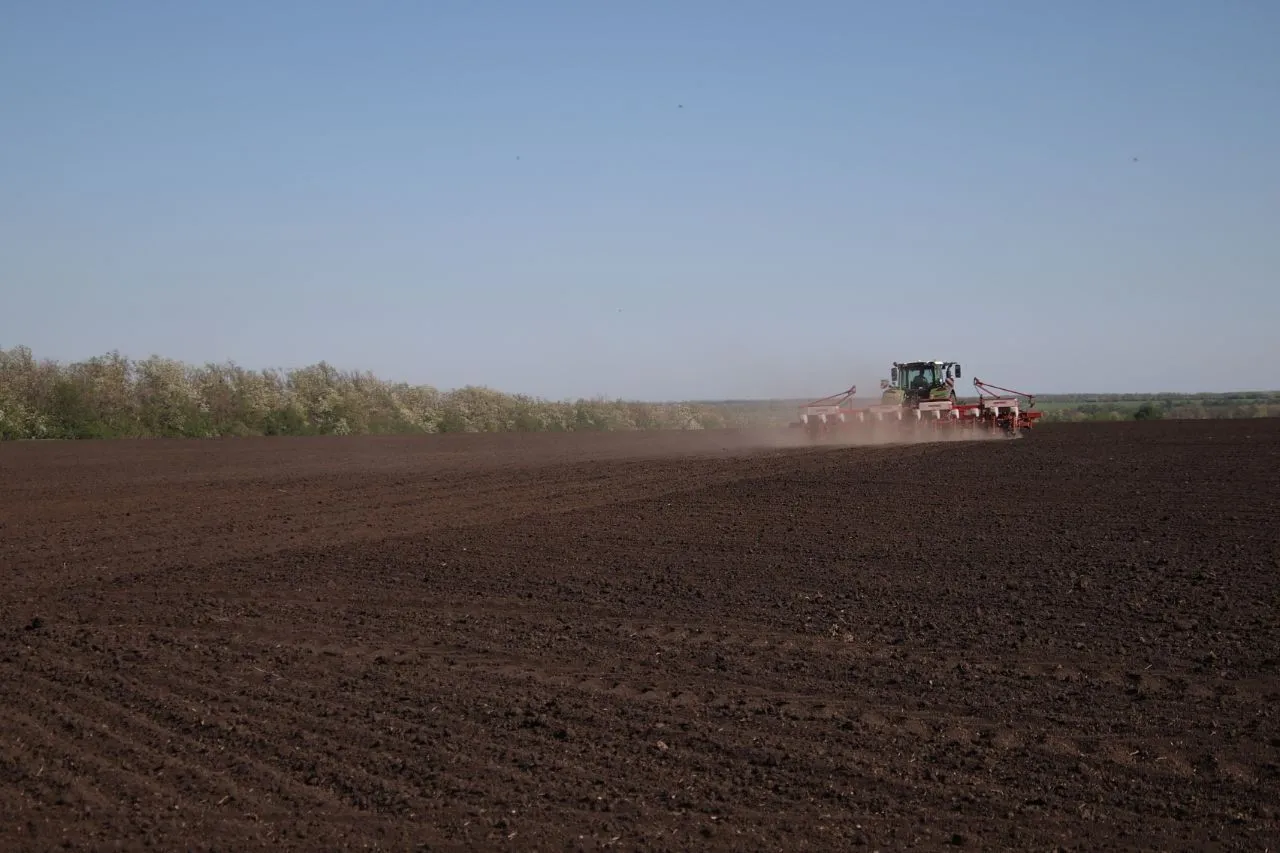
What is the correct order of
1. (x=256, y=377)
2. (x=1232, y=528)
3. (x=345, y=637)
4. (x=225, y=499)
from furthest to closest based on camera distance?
(x=256, y=377) → (x=225, y=499) → (x=1232, y=528) → (x=345, y=637)

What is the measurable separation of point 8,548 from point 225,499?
6.26m

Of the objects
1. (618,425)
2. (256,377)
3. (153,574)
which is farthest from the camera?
(618,425)

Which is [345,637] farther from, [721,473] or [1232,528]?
[721,473]

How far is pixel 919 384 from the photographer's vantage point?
4275 centimetres

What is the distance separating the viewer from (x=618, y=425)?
7194cm

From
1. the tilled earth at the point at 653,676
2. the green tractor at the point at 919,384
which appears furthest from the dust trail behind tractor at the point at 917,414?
the tilled earth at the point at 653,676

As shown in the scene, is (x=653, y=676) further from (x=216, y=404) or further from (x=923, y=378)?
(x=216, y=404)

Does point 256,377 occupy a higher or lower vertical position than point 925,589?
higher

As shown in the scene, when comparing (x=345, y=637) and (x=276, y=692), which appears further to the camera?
(x=345, y=637)

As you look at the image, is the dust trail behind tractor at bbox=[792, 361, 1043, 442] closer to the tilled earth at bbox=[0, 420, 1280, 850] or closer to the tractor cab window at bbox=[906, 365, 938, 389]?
the tractor cab window at bbox=[906, 365, 938, 389]

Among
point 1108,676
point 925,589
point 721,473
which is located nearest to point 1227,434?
point 721,473

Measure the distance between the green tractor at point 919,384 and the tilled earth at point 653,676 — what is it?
2205cm

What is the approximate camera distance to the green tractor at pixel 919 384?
41953 millimetres

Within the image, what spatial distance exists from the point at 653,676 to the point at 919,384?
35.3 metres
